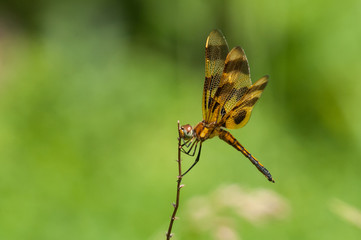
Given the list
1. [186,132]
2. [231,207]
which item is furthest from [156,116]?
[186,132]

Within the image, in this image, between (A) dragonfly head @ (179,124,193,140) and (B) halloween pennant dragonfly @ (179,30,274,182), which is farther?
(B) halloween pennant dragonfly @ (179,30,274,182)

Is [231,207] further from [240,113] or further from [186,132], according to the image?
[186,132]

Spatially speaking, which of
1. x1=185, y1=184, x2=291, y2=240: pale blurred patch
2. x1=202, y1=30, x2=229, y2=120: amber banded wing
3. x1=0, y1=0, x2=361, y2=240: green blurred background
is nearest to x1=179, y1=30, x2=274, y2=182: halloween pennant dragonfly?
x1=202, y1=30, x2=229, y2=120: amber banded wing

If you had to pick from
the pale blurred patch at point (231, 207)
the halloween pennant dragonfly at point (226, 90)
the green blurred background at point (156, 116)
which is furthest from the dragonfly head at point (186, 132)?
the green blurred background at point (156, 116)

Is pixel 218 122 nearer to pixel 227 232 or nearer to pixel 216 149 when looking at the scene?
pixel 227 232

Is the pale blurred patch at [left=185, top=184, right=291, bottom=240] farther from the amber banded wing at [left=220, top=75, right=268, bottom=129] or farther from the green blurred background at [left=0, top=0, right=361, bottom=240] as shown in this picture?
the green blurred background at [left=0, top=0, right=361, bottom=240]

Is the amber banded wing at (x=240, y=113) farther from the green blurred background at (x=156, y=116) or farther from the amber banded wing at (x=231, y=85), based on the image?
the green blurred background at (x=156, y=116)

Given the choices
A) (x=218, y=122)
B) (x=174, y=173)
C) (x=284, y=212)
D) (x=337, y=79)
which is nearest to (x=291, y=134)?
(x=337, y=79)
